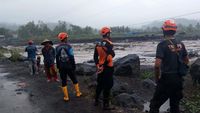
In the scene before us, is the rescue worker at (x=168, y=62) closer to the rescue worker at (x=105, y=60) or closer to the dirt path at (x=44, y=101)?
the rescue worker at (x=105, y=60)

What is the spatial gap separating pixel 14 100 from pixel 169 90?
5928mm

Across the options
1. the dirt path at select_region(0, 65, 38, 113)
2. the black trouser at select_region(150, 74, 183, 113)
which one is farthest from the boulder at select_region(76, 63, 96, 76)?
the black trouser at select_region(150, 74, 183, 113)

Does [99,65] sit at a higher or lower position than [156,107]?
higher

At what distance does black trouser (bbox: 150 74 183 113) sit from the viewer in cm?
721

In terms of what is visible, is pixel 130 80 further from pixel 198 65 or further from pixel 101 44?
pixel 101 44

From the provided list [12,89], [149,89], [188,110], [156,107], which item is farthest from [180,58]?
[12,89]

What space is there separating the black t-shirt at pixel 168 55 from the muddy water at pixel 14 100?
4.16 m

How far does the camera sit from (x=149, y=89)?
14.5 meters

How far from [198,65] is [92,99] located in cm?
596

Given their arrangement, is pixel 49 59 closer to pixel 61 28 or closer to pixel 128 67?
pixel 128 67

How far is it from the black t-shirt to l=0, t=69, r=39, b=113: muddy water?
4160 millimetres

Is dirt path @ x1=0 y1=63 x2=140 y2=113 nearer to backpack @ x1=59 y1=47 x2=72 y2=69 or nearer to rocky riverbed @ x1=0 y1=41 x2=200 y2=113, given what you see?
rocky riverbed @ x1=0 y1=41 x2=200 y2=113

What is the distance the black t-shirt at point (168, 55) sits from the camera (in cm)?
714

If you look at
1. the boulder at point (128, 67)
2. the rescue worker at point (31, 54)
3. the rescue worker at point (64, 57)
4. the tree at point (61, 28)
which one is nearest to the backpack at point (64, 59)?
the rescue worker at point (64, 57)
